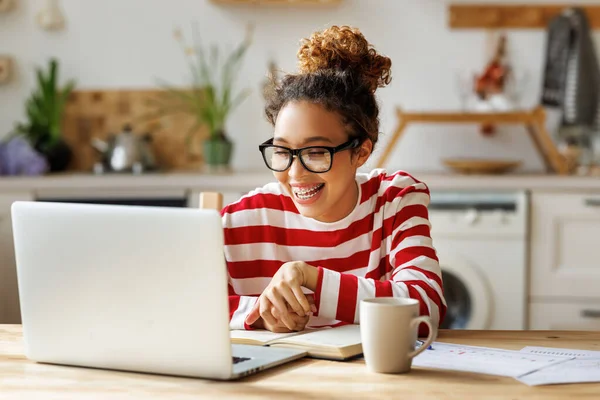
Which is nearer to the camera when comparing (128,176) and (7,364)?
(7,364)

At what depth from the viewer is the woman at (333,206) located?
1.51 metres

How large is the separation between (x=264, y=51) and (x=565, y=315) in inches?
67.9

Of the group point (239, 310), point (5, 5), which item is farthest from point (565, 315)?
point (5, 5)

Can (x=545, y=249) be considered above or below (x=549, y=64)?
below

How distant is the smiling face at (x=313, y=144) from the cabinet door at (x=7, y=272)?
1.79 meters

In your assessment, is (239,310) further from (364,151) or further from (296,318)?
(364,151)

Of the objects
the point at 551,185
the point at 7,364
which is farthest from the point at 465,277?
the point at 7,364

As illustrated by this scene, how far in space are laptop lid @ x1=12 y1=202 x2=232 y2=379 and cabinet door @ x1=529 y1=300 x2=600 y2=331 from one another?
8.32 ft

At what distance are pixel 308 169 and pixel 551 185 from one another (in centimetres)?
206

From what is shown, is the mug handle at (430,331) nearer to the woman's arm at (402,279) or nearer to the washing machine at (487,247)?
the woman's arm at (402,279)

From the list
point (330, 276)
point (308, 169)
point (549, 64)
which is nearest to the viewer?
point (330, 276)

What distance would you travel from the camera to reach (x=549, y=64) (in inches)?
151

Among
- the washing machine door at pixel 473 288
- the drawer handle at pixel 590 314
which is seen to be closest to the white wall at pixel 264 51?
the washing machine door at pixel 473 288

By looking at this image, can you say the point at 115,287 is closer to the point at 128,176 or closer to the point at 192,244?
the point at 192,244
